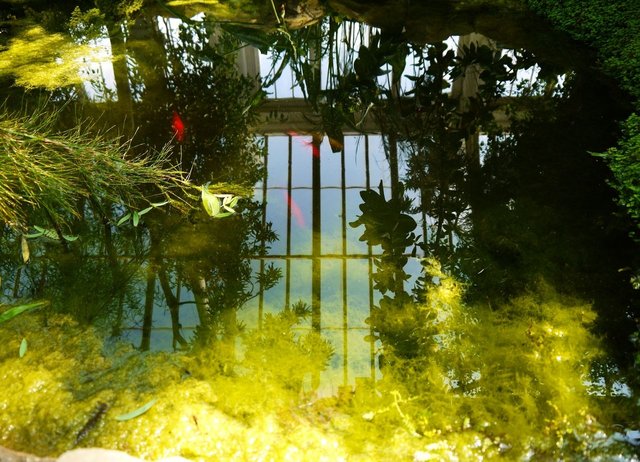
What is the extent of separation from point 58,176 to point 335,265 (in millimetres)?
1150

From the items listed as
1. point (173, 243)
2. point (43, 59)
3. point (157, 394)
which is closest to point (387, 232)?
point (173, 243)

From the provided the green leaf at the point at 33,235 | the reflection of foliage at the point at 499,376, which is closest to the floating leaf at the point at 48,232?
the green leaf at the point at 33,235

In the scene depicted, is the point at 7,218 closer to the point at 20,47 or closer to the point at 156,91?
the point at 156,91

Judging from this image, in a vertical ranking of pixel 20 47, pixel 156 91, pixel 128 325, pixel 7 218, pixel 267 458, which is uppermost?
pixel 20 47

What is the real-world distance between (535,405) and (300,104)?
219cm

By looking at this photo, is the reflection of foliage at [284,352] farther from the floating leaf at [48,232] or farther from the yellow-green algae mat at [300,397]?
the floating leaf at [48,232]

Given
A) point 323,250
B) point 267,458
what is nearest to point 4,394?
point 267,458

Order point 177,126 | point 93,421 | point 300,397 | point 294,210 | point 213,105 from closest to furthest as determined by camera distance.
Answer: point 93,421 → point 300,397 → point 294,210 → point 177,126 → point 213,105

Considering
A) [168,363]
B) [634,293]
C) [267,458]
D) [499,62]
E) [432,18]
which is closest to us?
[267,458]

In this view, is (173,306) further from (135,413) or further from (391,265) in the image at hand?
(391,265)

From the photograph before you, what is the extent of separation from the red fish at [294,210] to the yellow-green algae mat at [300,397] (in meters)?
0.65

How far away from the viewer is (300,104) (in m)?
3.16

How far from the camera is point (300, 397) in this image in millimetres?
1598

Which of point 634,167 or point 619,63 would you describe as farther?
point 619,63
